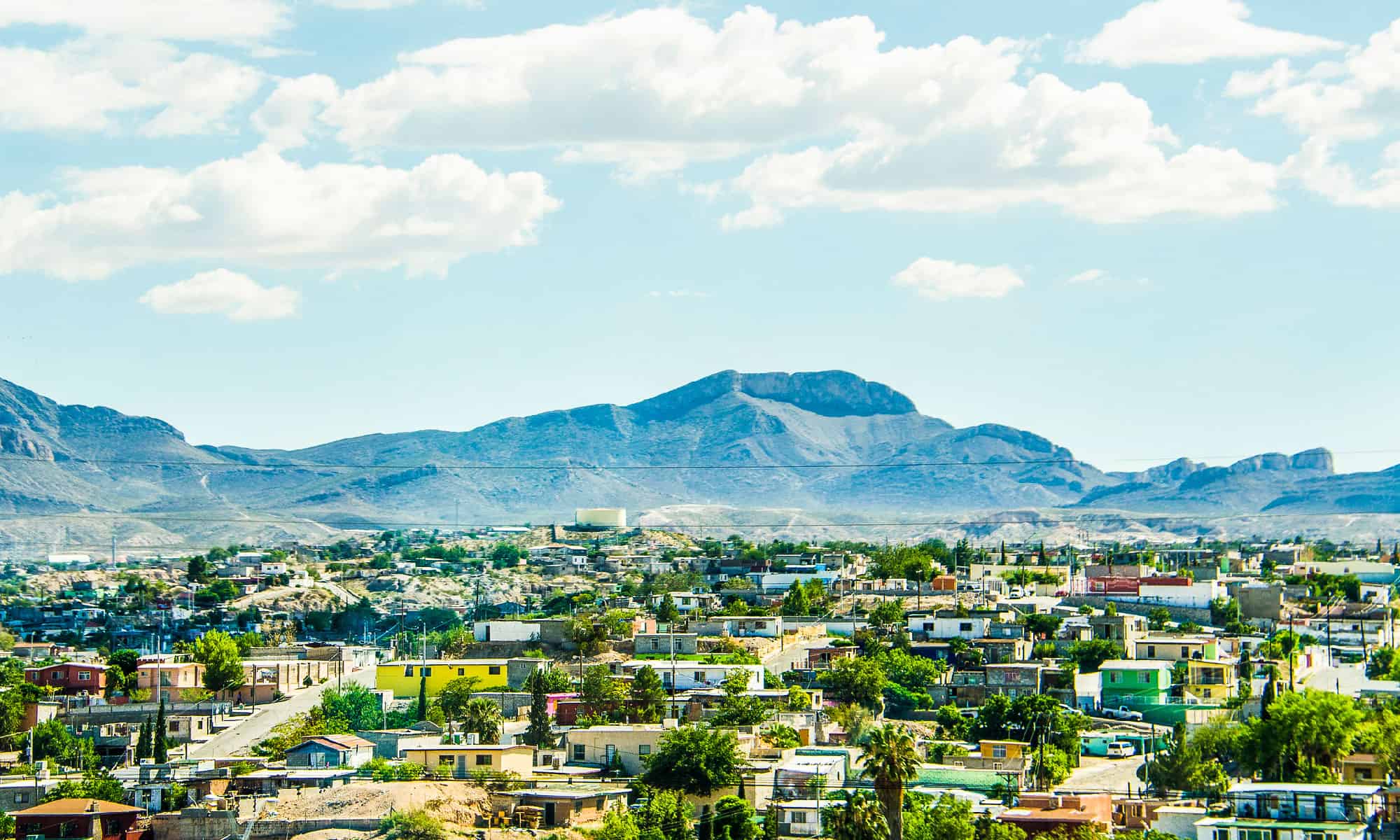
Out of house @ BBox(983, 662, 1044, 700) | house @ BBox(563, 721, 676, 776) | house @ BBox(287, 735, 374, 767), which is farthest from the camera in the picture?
house @ BBox(983, 662, 1044, 700)

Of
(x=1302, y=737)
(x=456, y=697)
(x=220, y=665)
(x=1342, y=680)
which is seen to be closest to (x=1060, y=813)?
(x=1302, y=737)

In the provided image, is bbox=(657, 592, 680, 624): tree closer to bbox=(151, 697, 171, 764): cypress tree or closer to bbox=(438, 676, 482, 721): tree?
bbox=(438, 676, 482, 721): tree

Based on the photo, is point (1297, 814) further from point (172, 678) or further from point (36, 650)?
point (36, 650)

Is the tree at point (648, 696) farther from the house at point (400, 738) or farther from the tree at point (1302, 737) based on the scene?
the tree at point (1302, 737)

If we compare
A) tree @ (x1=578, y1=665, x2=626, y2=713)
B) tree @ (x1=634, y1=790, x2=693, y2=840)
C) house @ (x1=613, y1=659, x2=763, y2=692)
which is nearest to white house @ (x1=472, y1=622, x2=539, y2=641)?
house @ (x1=613, y1=659, x2=763, y2=692)

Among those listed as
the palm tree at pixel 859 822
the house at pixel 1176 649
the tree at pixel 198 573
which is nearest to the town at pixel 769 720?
the palm tree at pixel 859 822

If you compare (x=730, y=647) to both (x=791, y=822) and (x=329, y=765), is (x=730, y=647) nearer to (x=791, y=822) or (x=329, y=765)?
(x=329, y=765)
